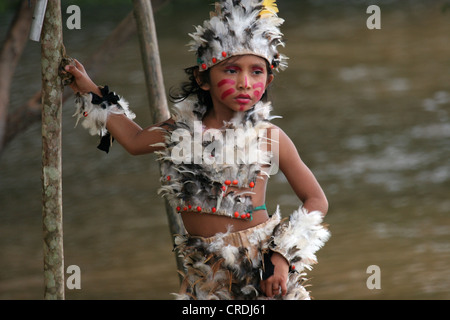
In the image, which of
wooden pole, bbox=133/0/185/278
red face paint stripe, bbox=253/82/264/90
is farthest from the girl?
wooden pole, bbox=133/0/185/278

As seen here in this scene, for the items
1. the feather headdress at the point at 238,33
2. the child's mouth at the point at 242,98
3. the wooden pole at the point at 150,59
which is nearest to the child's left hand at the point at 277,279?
the child's mouth at the point at 242,98

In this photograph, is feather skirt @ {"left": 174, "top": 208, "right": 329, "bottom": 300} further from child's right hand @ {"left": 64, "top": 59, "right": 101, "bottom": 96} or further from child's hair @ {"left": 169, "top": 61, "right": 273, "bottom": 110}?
child's right hand @ {"left": 64, "top": 59, "right": 101, "bottom": 96}

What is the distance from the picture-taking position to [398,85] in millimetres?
9219

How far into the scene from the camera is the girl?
7.83 ft

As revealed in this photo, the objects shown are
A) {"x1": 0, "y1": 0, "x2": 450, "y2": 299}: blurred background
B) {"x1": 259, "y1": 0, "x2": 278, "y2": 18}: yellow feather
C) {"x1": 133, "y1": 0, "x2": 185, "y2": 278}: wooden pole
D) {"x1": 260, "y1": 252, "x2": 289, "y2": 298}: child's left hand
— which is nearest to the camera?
{"x1": 260, "y1": 252, "x2": 289, "y2": 298}: child's left hand

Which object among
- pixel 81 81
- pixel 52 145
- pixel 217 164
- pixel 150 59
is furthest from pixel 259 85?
pixel 150 59

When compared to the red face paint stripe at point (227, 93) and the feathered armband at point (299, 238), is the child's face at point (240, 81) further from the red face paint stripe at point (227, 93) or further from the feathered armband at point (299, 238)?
the feathered armband at point (299, 238)

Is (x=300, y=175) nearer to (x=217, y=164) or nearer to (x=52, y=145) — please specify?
(x=217, y=164)

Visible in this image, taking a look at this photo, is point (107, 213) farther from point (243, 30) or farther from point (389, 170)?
point (243, 30)

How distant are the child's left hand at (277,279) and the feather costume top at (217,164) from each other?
0.54 feet

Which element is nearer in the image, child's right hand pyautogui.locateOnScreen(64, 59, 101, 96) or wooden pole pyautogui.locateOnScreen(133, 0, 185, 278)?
child's right hand pyautogui.locateOnScreen(64, 59, 101, 96)

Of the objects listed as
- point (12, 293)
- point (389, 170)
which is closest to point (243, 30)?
point (12, 293)

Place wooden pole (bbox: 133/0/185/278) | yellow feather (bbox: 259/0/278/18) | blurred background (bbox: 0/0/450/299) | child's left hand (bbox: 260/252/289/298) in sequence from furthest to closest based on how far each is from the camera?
1. blurred background (bbox: 0/0/450/299)
2. wooden pole (bbox: 133/0/185/278)
3. yellow feather (bbox: 259/0/278/18)
4. child's left hand (bbox: 260/252/289/298)
